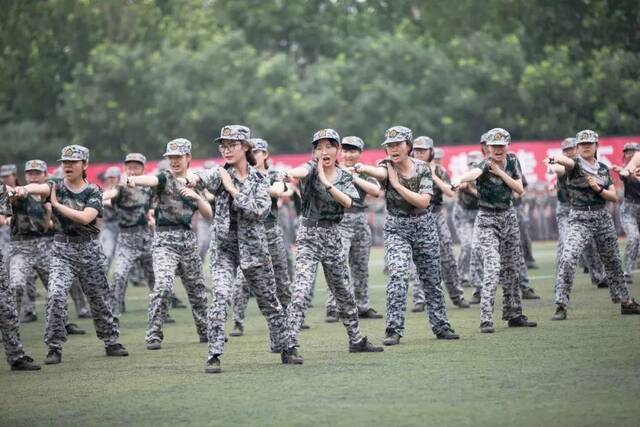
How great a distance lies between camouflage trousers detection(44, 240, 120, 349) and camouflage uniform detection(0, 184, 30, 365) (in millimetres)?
592

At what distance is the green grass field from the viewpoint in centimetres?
923

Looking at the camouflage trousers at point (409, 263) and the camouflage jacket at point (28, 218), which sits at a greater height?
the camouflage jacket at point (28, 218)

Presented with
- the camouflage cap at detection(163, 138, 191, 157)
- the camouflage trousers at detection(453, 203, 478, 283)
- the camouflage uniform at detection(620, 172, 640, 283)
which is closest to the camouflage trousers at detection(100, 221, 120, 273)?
the camouflage trousers at detection(453, 203, 478, 283)

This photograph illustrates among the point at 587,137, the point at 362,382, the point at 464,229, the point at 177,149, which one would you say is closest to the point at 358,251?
the point at 587,137

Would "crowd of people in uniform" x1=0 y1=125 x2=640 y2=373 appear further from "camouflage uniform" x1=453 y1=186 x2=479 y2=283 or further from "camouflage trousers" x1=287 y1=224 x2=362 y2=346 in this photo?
"camouflage uniform" x1=453 y1=186 x2=479 y2=283

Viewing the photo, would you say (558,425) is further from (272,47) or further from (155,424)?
(272,47)

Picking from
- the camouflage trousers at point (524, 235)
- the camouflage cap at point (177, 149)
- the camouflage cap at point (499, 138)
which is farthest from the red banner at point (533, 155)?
the camouflage cap at point (499, 138)

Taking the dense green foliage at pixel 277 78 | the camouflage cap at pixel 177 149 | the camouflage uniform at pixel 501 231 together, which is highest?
the dense green foliage at pixel 277 78

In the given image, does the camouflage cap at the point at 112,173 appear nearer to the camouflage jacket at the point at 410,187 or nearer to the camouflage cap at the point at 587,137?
the camouflage jacket at the point at 410,187

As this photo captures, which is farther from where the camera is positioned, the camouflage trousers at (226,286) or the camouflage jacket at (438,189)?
the camouflage jacket at (438,189)

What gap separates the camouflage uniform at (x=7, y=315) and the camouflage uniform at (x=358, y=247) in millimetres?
5324

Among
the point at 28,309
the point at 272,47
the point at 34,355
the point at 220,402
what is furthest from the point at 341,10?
the point at 220,402

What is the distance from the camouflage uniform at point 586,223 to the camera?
49.3ft

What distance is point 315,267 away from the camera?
12594 mm
